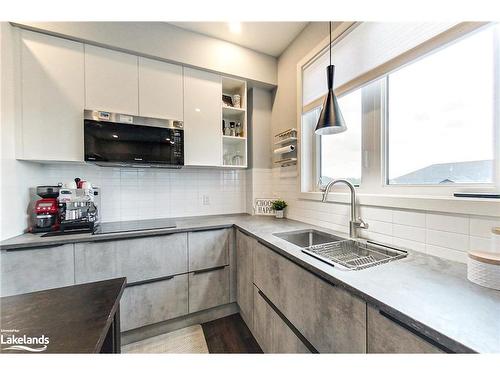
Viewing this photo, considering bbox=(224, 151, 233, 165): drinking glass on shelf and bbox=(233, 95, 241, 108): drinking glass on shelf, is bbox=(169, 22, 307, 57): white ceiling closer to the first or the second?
bbox=(233, 95, 241, 108): drinking glass on shelf

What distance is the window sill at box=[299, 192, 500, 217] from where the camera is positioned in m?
0.85

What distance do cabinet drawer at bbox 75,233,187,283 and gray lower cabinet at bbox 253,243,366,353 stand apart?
0.80 m

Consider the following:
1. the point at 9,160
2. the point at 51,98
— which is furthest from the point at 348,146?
the point at 9,160

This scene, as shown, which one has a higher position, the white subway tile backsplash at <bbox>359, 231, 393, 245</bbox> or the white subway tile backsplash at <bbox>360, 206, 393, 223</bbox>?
the white subway tile backsplash at <bbox>360, 206, 393, 223</bbox>

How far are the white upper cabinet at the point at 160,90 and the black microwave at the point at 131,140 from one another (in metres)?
0.10

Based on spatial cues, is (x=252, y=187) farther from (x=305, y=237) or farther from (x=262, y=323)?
(x=262, y=323)

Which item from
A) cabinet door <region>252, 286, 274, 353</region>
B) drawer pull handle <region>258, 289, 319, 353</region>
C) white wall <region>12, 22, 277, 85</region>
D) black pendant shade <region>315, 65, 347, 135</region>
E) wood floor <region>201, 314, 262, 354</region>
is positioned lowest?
wood floor <region>201, 314, 262, 354</region>

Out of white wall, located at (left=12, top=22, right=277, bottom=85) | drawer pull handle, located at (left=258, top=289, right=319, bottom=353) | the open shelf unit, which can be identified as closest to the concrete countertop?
drawer pull handle, located at (left=258, top=289, right=319, bottom=353)

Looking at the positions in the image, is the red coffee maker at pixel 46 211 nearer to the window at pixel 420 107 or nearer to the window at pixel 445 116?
the window at pixel 420 107

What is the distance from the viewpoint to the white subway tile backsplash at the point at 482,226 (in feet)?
2.77

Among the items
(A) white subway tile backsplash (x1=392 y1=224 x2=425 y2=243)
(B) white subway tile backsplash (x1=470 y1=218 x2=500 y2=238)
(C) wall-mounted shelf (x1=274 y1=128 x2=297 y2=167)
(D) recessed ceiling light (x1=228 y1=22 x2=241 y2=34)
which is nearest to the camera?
(B) white subway tile backsplash (x1=470 y1=218 x2=500 y2=238)

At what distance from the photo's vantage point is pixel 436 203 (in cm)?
101

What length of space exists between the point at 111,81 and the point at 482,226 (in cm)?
261

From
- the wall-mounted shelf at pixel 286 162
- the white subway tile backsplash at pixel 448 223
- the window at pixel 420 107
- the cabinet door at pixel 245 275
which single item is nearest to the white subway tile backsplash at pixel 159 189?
the wall-mounted shelf at pixel 286 162
